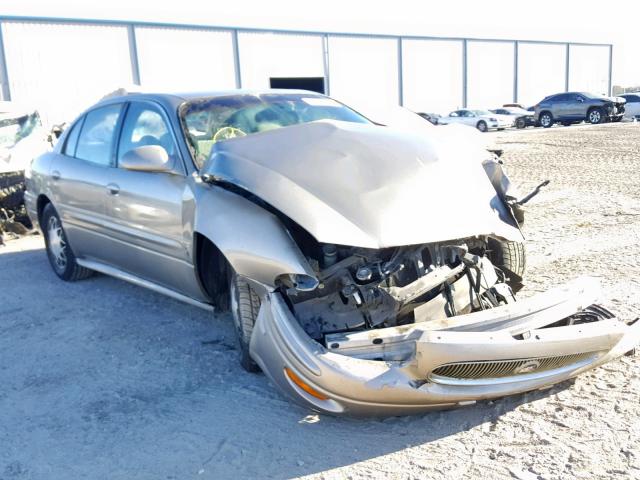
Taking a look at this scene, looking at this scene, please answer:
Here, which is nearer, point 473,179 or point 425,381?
point 425,381

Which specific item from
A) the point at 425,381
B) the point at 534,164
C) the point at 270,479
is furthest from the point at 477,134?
the point at 534,164

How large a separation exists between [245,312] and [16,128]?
7.38 metres

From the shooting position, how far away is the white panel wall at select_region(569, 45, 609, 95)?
158 feet

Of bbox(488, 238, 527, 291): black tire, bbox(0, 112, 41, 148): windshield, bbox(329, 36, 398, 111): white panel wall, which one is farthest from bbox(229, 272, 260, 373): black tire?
bbox(329, 36, 398, 111): white panel wall

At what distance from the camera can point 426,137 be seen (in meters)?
3.56

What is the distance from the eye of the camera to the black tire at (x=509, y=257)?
3.96 m

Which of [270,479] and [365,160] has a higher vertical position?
[365,160]

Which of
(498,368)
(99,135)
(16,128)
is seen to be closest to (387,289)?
(498,368)

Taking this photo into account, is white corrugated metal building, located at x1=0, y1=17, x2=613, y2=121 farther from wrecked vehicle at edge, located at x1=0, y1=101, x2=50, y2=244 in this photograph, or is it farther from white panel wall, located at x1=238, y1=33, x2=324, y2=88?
wrecked vehicle at edge, located at x1=0, y1=101, x2=50, y2=244

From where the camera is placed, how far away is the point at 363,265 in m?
3.07

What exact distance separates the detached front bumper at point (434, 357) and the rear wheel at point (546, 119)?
28.3 m

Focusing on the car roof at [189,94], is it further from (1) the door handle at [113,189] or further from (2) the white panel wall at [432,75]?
(2) the white panel wall at [432,75]

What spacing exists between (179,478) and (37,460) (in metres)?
0.71

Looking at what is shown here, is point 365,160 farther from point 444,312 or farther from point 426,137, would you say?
point 444,312
